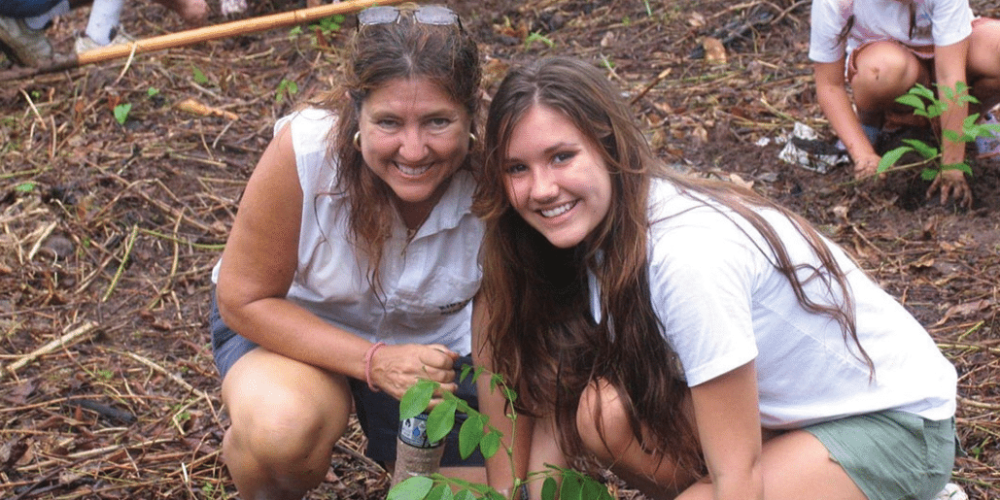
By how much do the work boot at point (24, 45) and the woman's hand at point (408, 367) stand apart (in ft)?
11.1

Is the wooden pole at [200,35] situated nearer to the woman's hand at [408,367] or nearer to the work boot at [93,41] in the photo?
the work boot at [93,41]

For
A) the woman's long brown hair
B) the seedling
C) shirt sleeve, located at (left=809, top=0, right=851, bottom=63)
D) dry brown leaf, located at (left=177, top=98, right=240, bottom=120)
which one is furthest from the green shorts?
the seedling

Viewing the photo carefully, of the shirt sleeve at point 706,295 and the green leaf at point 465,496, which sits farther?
the shirt sleeve at point 706,295

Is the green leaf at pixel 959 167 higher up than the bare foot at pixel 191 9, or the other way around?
the bare foot at pixel 191 9

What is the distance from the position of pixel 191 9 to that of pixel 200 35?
0.70 ft

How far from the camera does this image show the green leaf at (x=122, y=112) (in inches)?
182

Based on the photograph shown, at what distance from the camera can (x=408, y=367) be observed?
2281 mm

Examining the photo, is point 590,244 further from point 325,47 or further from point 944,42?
point 325,47

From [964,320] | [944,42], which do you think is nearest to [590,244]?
[964,320]

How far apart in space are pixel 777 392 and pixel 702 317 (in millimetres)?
351

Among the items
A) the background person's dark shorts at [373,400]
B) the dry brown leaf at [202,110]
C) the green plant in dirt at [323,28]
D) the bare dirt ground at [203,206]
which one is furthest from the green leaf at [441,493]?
the green plant in dirt at [323,28]

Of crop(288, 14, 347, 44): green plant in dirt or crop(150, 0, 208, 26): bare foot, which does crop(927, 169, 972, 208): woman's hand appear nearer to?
crop(288, 14, 347, 44): green plant in dirt


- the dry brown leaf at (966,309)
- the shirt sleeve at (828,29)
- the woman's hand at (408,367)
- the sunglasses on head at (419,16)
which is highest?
the sunglasses on head at (419,16)

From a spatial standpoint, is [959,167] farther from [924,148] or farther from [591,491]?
[591,491]
